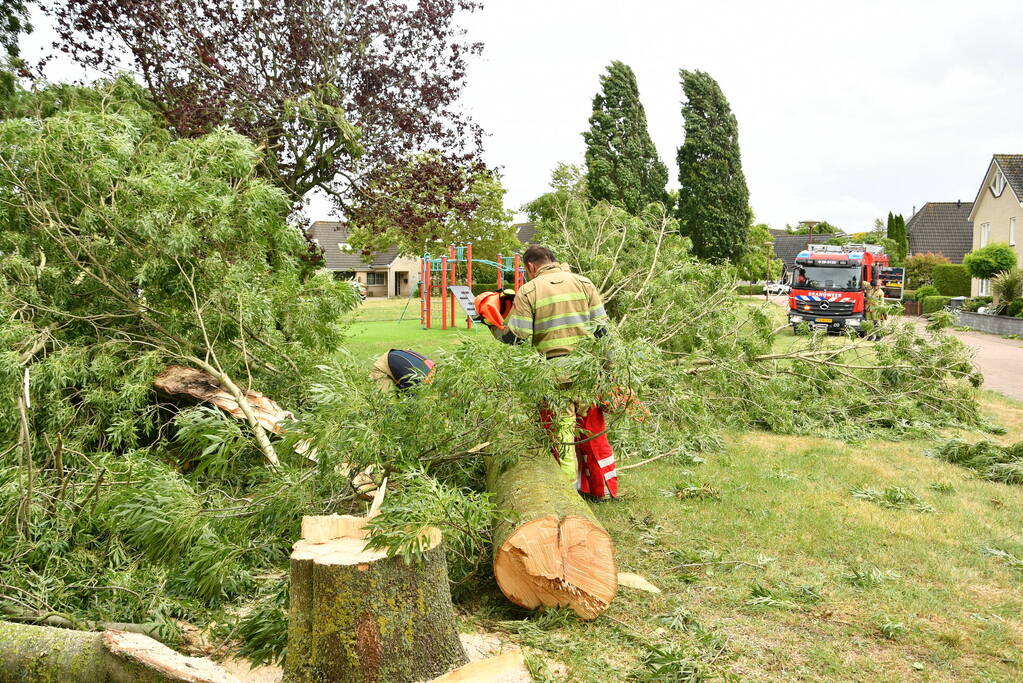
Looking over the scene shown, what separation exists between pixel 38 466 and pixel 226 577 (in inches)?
77.2

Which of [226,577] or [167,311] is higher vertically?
[167,311]

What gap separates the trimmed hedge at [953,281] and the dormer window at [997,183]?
484 centimetres

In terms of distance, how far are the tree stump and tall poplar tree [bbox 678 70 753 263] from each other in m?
29.6

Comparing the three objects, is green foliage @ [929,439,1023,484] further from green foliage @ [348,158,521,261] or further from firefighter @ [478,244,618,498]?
green foliage @ [348,158,521,261]

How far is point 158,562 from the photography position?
3773mm

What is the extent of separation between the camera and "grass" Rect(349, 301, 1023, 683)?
3.29 m

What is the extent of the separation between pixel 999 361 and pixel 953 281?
21.8m

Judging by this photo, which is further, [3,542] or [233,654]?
[3,542]

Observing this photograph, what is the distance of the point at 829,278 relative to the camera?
848 inches

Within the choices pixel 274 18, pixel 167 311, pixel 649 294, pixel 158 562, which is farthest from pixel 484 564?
pixel 274 18

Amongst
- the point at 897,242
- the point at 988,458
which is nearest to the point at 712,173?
the point at 897,242

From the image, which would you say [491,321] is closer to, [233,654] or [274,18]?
[233,654]

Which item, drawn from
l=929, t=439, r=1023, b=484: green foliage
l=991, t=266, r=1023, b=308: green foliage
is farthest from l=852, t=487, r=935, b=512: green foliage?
l=991, t=266, r=1023, b=308: green foliage

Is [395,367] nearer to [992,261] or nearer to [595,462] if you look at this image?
[595,462]
